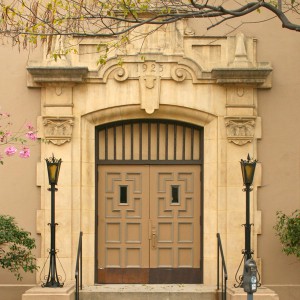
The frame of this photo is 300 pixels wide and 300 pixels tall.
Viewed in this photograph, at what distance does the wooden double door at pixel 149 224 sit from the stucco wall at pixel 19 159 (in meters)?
1.34

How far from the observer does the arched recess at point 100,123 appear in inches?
560

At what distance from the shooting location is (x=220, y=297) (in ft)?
43.8

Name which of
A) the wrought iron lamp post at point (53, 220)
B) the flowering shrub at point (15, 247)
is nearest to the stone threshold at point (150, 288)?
the wrought iron lamp post at point (53, 220)

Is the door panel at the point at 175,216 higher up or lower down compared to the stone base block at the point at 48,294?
higher up

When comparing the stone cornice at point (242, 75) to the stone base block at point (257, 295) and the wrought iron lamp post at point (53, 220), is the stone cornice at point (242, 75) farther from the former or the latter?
the stone base block at point (257, 295)

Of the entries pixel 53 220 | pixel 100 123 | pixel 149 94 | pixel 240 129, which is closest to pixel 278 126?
pixel 240 129

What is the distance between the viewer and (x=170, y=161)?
1453 cm

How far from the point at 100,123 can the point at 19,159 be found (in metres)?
1.68

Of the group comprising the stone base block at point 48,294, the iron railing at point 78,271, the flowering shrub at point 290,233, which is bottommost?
the stone base block at point 48,294

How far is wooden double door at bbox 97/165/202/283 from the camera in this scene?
1444cm

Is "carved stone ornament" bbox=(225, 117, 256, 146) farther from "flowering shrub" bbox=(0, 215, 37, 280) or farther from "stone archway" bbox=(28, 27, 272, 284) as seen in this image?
"flowering shrub" bbox=(0, 215, 37, 280)

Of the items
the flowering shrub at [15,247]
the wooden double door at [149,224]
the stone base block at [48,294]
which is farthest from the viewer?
the wooden double door at [149,224]

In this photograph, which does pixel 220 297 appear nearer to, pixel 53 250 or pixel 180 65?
pixel 53 250

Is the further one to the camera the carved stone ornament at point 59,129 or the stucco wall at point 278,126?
the stucco wall at point 278,126
